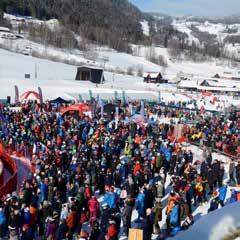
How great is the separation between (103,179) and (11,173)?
10.2 ft

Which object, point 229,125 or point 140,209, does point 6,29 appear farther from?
point 140,209

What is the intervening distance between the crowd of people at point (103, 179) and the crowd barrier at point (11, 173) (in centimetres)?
55

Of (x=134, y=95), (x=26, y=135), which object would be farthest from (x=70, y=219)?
(x=134, y=95)

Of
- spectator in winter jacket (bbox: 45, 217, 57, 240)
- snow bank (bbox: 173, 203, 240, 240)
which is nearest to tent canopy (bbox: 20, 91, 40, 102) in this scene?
spectator in winter jacket (bbox: 45, 217, 57, 240)

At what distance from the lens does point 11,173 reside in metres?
16.4

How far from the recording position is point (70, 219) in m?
11.5

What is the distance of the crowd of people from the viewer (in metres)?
11.5

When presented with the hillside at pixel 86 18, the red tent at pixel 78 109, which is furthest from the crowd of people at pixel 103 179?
the hillside at pixel 86 18

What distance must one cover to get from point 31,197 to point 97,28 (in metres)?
140

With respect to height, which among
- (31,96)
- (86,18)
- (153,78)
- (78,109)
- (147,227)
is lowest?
(147,227)

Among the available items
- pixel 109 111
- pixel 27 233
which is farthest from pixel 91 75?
pixel 27 233

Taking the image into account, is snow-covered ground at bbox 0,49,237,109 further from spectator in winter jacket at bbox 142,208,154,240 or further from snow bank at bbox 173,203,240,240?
snow bank at bbox 173,203,240,240

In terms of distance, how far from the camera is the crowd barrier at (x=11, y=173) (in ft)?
47.5

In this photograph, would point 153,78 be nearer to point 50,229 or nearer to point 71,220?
point 71,220
